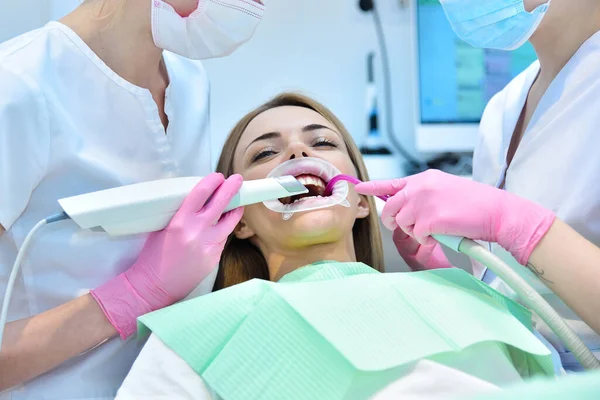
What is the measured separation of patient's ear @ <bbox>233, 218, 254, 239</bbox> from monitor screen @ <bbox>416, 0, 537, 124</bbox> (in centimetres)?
128

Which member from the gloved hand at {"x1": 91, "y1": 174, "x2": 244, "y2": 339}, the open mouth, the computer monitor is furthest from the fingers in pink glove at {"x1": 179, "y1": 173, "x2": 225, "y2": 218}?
the computer monitor

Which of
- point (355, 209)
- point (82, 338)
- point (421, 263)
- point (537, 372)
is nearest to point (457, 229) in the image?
point (537, 372)

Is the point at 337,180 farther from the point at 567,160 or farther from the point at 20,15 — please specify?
the point at 20,15

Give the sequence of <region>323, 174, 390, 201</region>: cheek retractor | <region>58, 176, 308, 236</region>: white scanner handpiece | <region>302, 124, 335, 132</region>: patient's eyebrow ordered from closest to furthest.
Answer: <region>58, 176, 308, 236</region>: white scanner handpiece → <region>323, 174, 390, 201</region>: cheek retractor → <region>302, 124, 335, 132</region>: patient's eyebrow

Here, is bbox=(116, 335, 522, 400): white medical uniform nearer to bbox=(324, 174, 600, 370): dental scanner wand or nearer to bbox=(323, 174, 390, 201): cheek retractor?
bbox=(324, 174, 600, 370): dental scanner wand

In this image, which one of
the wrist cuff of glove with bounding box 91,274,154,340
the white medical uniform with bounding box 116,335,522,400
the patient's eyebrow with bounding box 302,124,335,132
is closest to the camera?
the white medical uniform with bounding box 116,335,522,400

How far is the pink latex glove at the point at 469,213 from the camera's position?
1202 mm

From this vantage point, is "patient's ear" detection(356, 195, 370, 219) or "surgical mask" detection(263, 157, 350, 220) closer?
"surgical mask" detection(263, 157, 350, 220)

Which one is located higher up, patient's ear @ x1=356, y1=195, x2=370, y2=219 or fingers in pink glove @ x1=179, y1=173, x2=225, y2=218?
fingers in pink glove @ x1=179, y1=173, x2=225, y2=218

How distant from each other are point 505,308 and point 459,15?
70cm

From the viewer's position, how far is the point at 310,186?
156cm

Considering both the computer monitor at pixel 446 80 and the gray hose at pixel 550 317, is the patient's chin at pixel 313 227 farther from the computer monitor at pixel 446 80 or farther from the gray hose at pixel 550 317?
the computer monitor at pixel 446 80

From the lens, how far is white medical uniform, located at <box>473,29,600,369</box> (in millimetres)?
1315

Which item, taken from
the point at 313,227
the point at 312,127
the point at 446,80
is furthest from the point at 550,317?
the point at 446,80
